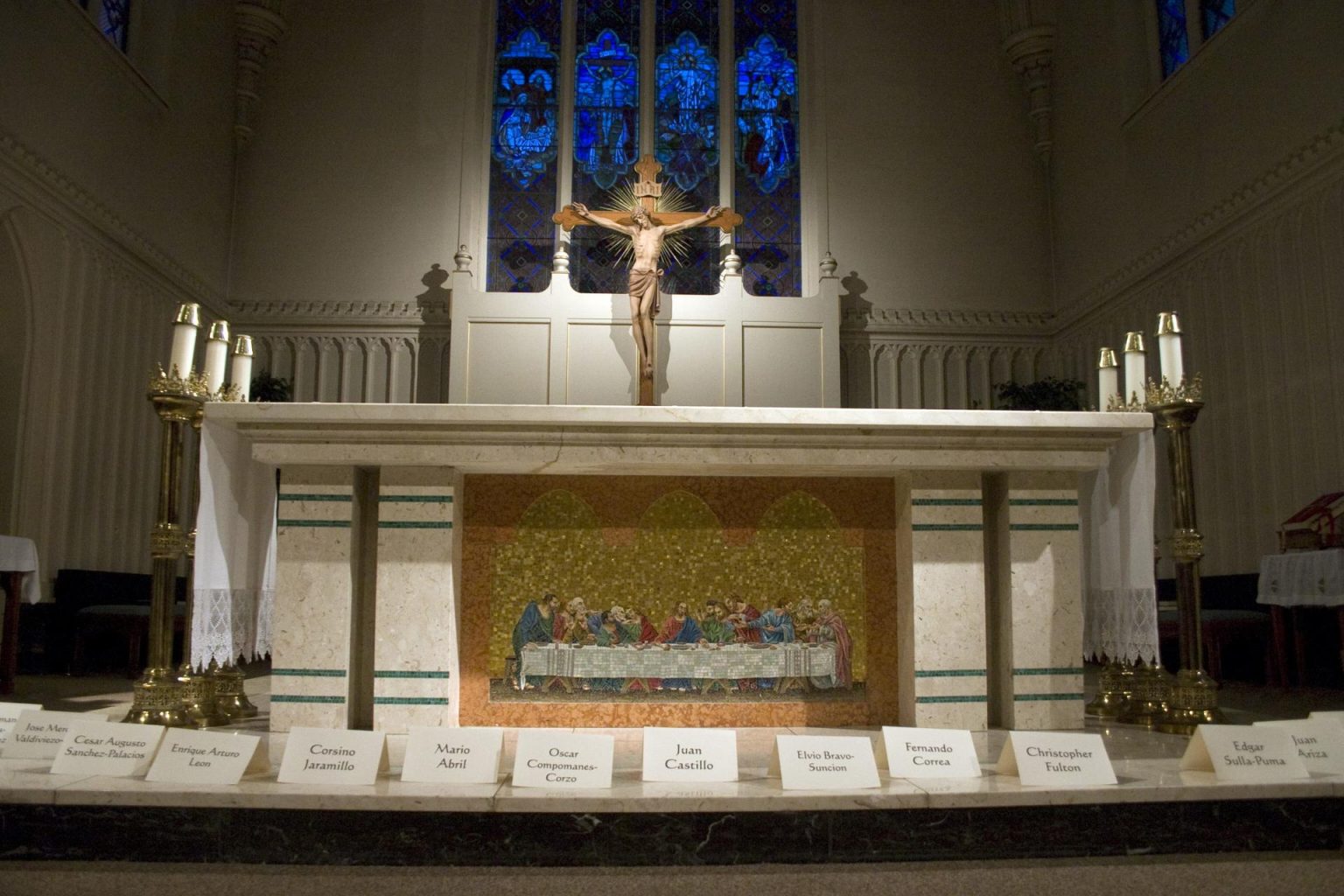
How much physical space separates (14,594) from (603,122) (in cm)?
786

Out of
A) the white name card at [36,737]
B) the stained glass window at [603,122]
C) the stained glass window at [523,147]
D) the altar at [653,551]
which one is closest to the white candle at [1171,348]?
the altar at [653,551]

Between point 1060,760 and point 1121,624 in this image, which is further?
point 1121,624

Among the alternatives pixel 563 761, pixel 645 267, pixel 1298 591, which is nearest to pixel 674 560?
pixel 563 761

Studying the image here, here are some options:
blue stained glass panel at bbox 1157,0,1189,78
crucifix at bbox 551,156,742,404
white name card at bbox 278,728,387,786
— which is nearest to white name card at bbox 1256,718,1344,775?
white name card at bbox 278,728,387,786

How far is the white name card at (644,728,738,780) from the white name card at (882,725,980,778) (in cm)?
47

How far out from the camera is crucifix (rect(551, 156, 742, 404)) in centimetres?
762

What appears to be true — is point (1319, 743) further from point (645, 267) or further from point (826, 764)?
point (645, 267)

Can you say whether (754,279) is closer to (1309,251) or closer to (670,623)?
(1309,251)

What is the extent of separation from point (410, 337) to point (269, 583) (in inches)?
289

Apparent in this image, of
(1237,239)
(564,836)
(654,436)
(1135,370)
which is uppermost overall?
(1237,239)

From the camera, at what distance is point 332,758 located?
3004 millimetres

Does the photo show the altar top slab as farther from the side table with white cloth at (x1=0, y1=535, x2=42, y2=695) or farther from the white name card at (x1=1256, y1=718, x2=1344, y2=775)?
the side table with white cloth at (x1=0, y1=535, x2=42, y2=695)

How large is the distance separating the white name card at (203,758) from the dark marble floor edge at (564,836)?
0.15 m

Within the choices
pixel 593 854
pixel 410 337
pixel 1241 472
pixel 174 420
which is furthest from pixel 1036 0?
pixel 593 854
